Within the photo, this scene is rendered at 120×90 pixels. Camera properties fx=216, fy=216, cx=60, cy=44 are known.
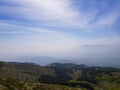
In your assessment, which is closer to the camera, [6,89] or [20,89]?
[6,89]

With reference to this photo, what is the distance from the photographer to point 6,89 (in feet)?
578

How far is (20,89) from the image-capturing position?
650 feet

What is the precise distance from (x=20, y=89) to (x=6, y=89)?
2342cm
